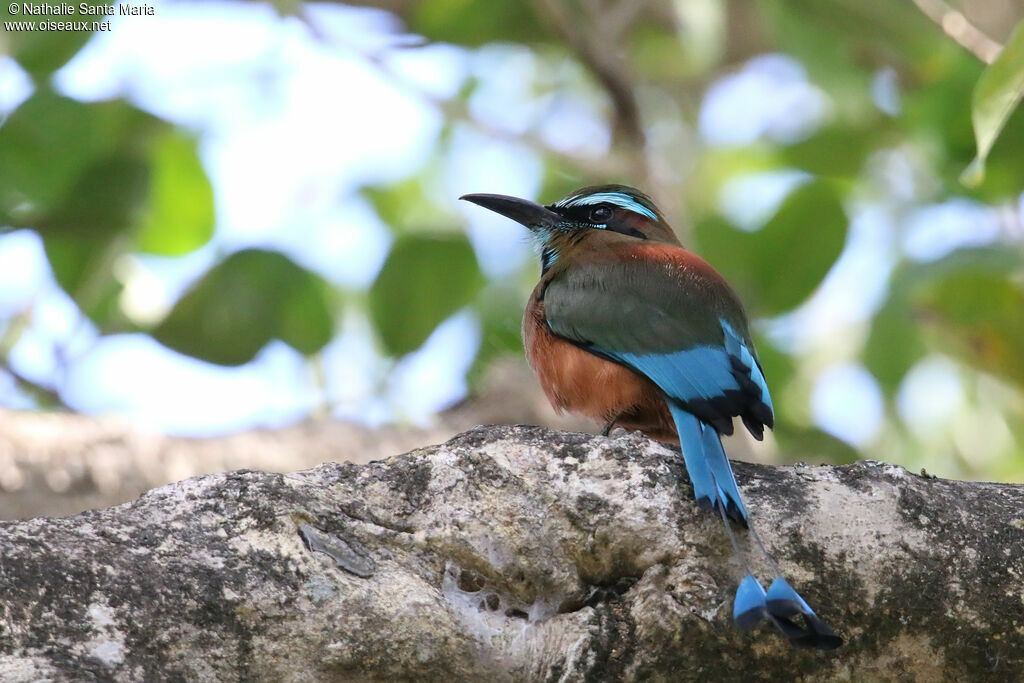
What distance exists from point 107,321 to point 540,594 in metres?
2.86

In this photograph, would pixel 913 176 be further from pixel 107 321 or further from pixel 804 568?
pixel 804 568

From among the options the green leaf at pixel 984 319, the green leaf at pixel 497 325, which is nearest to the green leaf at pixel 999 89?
the green leaf at pixel 984 319

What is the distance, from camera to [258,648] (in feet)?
6.37

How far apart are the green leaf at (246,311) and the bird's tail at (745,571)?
2.19 metres

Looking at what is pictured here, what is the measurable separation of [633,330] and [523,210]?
94 cm

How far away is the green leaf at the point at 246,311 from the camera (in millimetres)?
4336

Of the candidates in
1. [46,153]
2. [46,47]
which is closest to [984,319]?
[46,153]

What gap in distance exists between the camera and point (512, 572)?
2197mm

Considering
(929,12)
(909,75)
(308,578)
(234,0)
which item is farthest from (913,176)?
(308,578)

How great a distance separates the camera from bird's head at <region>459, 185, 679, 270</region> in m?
4.18

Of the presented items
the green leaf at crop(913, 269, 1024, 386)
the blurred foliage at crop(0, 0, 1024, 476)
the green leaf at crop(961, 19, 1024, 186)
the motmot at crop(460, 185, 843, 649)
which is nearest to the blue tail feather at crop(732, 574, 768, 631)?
the motmot at crop(460, 185, 843, 649)

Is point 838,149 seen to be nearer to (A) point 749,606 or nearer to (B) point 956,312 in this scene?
(B) point 956,312

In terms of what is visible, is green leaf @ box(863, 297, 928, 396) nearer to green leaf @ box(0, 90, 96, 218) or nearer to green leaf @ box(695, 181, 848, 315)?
green leaf @ box(695, 181, 848, 315)

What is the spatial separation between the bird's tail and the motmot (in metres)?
0.03
